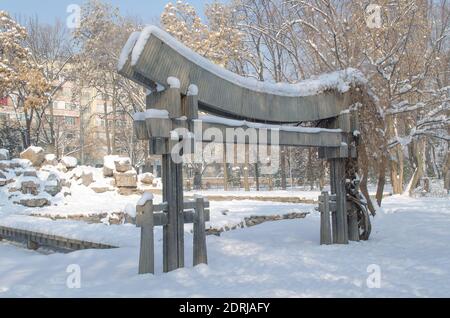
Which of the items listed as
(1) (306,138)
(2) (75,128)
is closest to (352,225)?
(1) (306,138)

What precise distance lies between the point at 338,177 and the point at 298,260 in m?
2.37

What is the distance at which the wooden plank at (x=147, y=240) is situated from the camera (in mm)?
5977

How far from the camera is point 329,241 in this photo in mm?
8375

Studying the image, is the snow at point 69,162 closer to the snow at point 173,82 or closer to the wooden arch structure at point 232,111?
the wooden arch structure at point 232,111

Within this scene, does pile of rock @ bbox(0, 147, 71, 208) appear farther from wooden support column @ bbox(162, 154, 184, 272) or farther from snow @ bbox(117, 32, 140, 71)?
snow @ bbox(117, 32, 140, 71)

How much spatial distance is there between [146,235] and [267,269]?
1.81 m

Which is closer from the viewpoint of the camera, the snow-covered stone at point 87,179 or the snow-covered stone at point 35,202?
the snow-covered stone at point 35,202

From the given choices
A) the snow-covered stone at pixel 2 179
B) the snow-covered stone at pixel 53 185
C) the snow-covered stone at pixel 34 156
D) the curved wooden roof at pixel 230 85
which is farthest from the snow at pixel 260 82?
the snow-covered stone at pixel 34 156

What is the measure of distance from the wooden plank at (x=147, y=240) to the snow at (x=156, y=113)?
45.4 inches

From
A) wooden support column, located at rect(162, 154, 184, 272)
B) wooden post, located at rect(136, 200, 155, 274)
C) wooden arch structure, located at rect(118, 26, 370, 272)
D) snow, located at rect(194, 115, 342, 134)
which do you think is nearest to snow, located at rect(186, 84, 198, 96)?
wooden arch structure, located at rect(118, 26, 370, 272)

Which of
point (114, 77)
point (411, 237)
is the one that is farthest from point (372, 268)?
point (114, 77)

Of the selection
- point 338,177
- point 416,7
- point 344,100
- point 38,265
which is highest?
point 416,7

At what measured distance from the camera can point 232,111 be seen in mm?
7094
